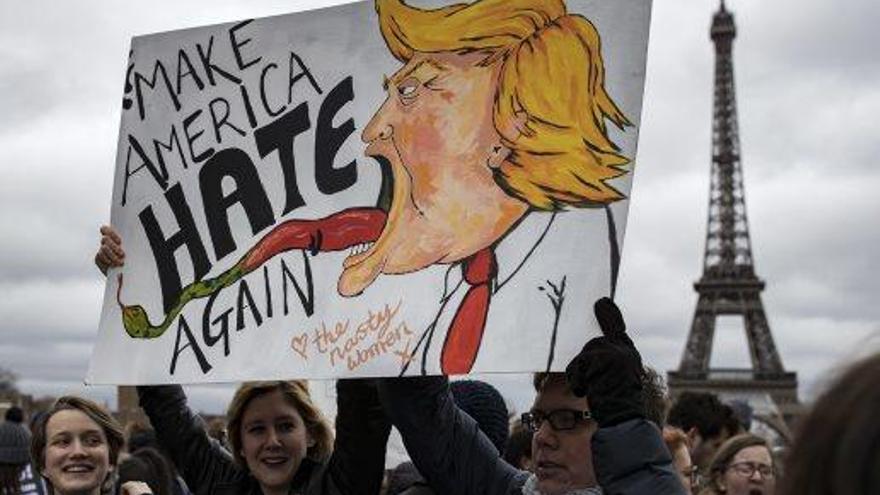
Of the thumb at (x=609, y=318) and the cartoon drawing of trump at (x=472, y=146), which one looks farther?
the cartoon drawing of trump at (x=472, y=146)

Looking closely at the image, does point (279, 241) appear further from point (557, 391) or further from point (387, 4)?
point (557, 391)

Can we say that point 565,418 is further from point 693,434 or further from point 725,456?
point 693,434

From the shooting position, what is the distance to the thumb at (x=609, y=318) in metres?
2.58

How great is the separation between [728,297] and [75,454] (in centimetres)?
6233

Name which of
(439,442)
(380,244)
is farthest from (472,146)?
(439,442)

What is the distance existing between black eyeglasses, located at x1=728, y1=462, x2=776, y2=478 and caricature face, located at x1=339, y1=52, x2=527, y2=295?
7.44ft

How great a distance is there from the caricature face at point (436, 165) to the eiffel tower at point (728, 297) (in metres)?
59.3

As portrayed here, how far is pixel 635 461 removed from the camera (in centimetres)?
222

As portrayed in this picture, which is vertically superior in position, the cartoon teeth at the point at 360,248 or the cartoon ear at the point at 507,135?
the cartoon ear at the point at 507,135

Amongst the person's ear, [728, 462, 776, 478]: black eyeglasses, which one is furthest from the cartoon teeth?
the person's ear

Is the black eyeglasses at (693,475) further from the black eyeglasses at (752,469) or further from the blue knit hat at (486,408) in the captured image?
the blue knit hat at (486,408)

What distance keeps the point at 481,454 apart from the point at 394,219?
68 centimetres

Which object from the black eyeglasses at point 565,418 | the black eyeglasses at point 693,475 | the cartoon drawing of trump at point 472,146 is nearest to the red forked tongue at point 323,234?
the cartoon drawing of trump at point 472,146

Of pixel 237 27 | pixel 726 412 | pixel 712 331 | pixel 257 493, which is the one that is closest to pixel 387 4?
pixel 237 27
